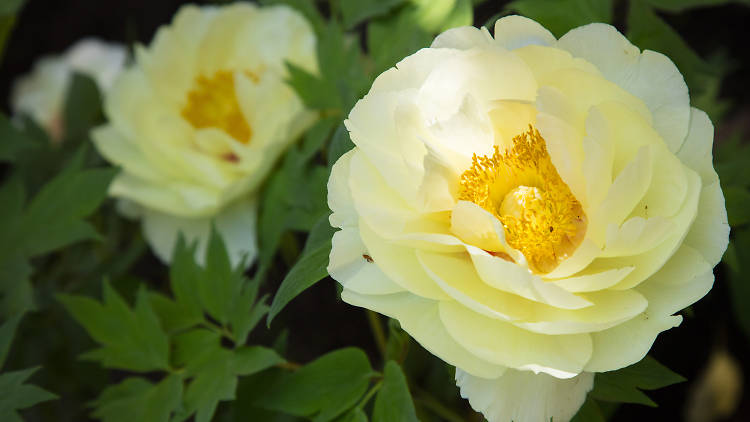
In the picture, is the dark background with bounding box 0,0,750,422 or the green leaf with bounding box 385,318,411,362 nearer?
the green leaf with bounding box 385,318,411,362

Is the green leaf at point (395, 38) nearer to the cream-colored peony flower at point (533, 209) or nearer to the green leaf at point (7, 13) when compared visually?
the cream-colored peony flower at point (533, 209)

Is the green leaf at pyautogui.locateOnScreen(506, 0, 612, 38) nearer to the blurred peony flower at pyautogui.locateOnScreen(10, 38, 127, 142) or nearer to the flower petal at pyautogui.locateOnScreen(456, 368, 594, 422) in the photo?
the flower petal at pyautogui.locateOnScreen(456, 368, 594, 422)

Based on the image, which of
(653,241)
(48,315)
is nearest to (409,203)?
(653,241)

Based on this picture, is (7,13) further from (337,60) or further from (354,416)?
(354,416)

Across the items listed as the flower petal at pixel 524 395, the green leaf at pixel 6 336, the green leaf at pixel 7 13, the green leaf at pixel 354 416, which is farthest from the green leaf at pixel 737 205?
the green leaf at pixel 7 13

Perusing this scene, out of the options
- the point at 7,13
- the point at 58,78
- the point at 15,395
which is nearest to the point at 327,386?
the point at 15,395

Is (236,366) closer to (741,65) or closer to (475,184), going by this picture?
(475,184)

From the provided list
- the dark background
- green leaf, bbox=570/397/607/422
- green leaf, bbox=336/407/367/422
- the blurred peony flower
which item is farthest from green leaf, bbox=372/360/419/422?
the blurred peony flower
